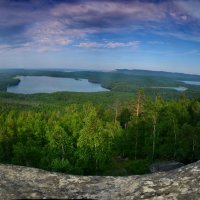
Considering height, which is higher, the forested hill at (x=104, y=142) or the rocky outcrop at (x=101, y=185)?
the rocky outcrop at (x=101, y=185)

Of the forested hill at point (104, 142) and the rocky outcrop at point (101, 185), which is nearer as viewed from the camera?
the rocky outcrop at point (101, 185)

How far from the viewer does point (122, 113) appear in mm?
115938

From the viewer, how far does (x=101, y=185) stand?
972cm

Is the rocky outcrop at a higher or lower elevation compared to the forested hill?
higher

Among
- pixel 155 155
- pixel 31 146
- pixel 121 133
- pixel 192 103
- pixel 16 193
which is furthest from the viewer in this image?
pixel 192 103

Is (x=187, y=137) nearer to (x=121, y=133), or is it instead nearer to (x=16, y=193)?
(x=121, y=133)

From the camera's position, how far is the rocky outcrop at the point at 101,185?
27.9ft

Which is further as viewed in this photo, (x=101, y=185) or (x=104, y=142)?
(x=104, y=142)

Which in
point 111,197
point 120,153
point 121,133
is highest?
point 111,197

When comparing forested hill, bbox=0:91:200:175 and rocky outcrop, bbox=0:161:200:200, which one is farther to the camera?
forested hill, bbox=0:91:200:175

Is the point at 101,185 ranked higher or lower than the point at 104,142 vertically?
higher

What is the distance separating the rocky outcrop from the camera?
8.51 meters

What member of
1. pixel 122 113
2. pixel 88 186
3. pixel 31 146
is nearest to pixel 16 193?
pixel 88 186

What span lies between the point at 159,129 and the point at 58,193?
6788 centimetres
